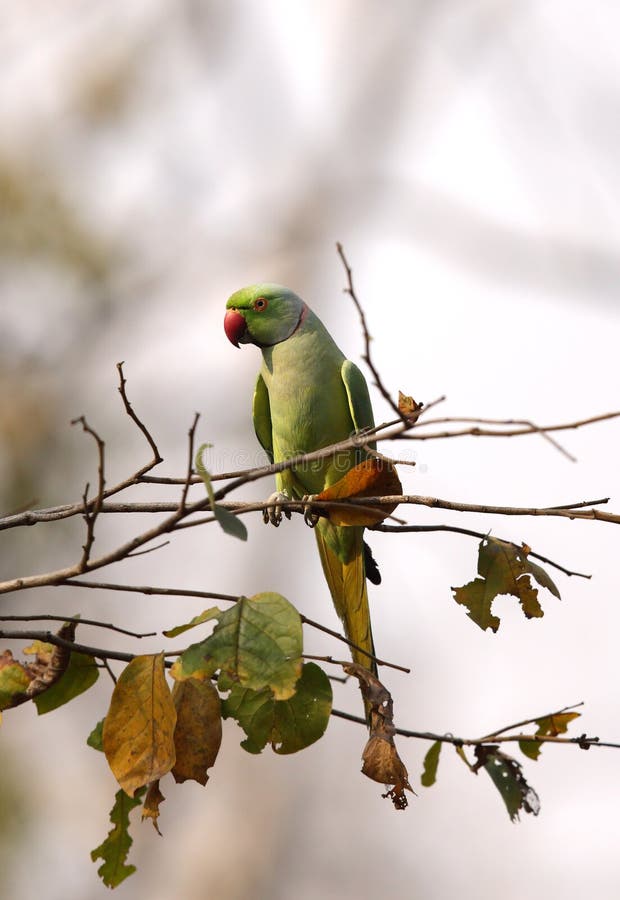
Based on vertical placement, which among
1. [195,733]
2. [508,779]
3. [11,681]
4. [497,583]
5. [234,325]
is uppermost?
[234,325]

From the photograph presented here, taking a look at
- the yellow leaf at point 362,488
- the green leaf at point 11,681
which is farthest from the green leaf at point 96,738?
the yellow leaf at point 362,488

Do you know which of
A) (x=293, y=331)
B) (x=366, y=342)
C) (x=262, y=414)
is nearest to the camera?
(x=366, y=342)

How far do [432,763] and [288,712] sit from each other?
0.38 m

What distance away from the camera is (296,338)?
12.4 ft

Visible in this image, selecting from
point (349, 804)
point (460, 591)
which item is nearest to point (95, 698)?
point (349, 804)

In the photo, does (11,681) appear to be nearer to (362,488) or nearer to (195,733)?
(195,733)

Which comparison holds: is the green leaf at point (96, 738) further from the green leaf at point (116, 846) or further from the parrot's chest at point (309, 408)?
the parrot's chest at point (309, 408)

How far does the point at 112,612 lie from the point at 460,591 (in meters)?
7.06

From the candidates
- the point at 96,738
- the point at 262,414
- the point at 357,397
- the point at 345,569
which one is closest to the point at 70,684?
the point at 96,738

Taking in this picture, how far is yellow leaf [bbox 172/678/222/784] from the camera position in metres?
1.89

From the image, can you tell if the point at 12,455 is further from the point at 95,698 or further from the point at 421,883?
the point at 421,883

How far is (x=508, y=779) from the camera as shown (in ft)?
6.31

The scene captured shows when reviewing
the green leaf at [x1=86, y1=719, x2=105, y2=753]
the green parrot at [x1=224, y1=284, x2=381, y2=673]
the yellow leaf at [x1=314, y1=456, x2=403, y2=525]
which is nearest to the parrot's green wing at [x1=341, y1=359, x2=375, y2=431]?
the green parrot at [x1=224, y1=284, x2=381, y2=673]

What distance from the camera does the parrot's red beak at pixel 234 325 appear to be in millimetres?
3885
